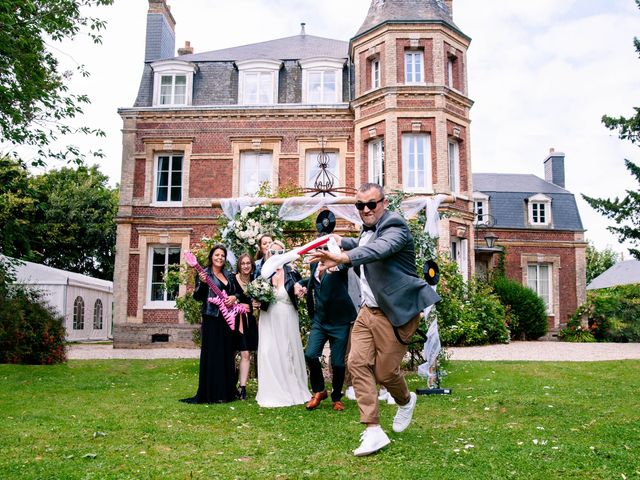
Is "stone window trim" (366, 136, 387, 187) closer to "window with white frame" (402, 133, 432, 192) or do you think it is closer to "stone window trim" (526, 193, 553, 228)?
"window with white frame" (402, 133, 432, 192)

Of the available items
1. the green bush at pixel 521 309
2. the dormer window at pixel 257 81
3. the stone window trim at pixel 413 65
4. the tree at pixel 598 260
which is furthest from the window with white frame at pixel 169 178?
the tree at pixel 598 260

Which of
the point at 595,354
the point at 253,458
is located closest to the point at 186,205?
the point at 595,354

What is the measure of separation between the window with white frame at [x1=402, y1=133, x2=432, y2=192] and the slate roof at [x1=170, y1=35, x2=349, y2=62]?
14.7 feet

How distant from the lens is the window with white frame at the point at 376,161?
63.6 feet

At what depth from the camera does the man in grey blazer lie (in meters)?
4.61

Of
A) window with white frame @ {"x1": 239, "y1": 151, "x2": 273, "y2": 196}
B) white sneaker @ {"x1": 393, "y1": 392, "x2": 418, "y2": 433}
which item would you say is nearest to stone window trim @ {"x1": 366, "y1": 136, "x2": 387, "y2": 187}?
window with white frame @ {"x1": 239, "y1": 151, "x2": 273, "y2": 196}

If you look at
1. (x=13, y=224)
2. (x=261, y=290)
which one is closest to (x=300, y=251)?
(x=261, y=290)

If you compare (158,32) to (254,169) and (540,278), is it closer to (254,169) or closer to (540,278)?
(254,169)

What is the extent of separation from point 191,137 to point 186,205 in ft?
7.97

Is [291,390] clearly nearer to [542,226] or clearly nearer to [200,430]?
[200,430]

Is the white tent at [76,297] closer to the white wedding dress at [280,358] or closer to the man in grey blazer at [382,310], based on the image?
the white wedding dress at [280,358]

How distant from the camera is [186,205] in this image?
20.5 meters

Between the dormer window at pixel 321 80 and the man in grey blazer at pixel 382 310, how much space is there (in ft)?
54.6

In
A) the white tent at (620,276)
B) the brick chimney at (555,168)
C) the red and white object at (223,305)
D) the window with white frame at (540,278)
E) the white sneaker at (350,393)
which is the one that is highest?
the brick chimney at (555,168)
